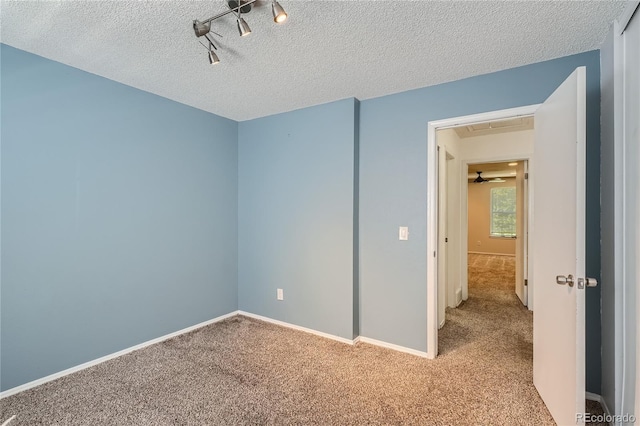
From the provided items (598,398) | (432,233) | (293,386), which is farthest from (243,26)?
(598,398)

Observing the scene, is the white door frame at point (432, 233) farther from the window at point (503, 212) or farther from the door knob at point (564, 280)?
the window at point (503, 212)

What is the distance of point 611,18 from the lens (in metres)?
1.71

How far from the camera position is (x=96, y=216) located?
2465 mm

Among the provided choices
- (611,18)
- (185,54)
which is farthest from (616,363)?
(185,54)

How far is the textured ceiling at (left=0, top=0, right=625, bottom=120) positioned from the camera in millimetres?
1625

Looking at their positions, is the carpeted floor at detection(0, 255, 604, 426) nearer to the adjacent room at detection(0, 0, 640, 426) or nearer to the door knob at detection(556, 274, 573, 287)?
the adjacent room at detection(0, 0, 640, 426)

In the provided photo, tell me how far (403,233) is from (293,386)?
156 cm

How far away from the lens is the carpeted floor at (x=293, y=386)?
6.08 feet

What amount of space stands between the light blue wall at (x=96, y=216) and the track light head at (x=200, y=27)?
4.36 feet

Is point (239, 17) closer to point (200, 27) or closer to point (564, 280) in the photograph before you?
point (200, 27)

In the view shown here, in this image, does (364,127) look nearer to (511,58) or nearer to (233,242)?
(511,58)

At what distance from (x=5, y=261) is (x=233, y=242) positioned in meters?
1.98

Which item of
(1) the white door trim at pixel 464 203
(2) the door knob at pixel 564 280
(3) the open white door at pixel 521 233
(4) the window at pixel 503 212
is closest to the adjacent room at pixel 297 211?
(2) the door knob at pixel 564 280

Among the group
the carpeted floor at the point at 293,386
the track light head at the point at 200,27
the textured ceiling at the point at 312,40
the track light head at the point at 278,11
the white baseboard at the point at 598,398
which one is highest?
the textured ceiling at the point at 312,40
